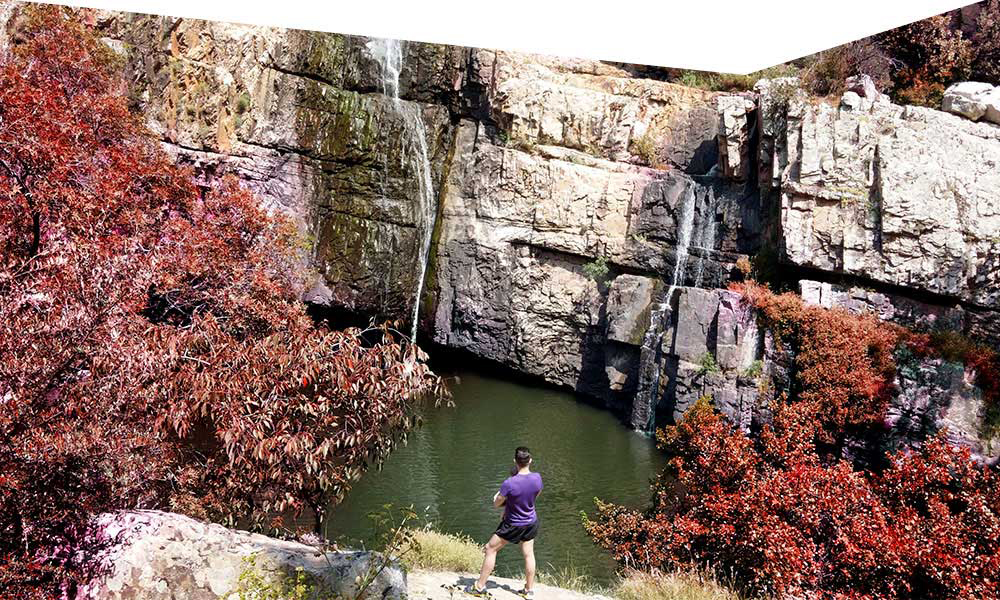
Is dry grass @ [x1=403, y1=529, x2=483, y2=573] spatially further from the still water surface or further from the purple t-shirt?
the still water surface

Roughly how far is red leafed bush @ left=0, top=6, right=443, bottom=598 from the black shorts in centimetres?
111

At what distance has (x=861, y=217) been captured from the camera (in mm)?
11883

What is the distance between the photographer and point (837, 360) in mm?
10930

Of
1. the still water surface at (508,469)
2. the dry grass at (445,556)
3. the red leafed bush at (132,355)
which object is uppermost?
the red leafed bush at (132,355)

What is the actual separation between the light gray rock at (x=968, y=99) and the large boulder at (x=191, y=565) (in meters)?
11.9

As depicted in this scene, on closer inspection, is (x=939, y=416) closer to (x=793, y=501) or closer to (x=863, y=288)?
(x=863, y=288)

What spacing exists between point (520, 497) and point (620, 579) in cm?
277

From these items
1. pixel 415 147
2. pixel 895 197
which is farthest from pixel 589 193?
pixel 895 197

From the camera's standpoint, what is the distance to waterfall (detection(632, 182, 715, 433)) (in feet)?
44.5

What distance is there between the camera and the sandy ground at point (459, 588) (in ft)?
16.8

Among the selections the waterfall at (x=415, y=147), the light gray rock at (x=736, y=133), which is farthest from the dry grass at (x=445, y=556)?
the light gray rock at (x=736, y=133)

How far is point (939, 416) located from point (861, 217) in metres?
3.51

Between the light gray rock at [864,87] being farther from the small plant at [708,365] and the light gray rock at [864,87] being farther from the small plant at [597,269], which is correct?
the small plant at [597,269]

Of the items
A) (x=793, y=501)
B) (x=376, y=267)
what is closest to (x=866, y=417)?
(x=793, y=501)
